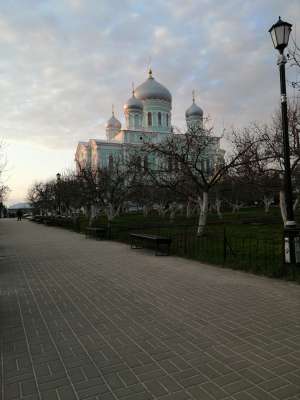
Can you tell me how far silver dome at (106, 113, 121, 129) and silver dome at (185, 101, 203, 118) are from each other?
53.5ft

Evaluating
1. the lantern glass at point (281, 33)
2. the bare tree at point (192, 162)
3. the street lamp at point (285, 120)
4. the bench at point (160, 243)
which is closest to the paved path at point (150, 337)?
the street lamp at point (285, 120)

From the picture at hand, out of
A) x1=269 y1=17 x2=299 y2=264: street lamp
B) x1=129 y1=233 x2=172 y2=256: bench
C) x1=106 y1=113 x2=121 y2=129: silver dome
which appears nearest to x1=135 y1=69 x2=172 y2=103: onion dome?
x1=106 y1=113 x2=121 y2=129: silver dome

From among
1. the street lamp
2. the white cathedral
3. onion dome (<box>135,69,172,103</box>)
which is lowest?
the street lamp

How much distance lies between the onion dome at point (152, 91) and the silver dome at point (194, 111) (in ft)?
13.0

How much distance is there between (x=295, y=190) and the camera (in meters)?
23.6

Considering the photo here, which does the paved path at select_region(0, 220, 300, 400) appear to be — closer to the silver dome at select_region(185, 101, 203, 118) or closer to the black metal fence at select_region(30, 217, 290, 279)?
the black metal fence at select_region(30, 217, 290, 279)

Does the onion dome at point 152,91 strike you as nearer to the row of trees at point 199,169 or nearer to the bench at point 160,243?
the row of trees at point 199,169

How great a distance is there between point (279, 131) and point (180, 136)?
5464 mm

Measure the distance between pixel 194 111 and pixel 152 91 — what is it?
28.1 feet

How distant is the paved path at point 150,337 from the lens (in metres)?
3.18

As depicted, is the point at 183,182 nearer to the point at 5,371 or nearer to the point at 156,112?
the point at 5,371

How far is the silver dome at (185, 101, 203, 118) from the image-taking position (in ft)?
209

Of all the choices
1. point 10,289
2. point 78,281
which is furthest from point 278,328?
point 10,289

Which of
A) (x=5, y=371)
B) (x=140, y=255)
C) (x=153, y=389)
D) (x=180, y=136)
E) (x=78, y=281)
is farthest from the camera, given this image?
(x=180, y=136)
